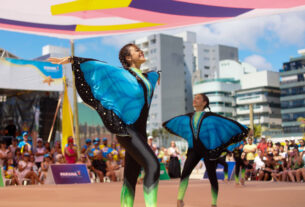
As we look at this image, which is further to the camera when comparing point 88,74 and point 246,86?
point 246,86

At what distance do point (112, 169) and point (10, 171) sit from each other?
3.30m

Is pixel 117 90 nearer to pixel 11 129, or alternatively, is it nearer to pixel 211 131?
pixel 211 131

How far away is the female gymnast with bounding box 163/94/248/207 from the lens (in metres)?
5.84

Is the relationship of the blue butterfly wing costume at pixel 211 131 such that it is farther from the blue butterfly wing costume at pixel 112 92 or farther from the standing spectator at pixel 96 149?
the standing spectator at pixel 96 149

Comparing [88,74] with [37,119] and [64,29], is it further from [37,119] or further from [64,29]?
[37,119]

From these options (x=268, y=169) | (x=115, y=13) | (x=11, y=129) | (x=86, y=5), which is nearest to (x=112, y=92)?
(x=86, y=5)

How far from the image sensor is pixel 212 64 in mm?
123250

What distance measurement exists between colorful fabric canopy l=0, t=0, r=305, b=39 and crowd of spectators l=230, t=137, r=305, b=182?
15.6 feet

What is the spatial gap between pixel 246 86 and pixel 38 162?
302ft

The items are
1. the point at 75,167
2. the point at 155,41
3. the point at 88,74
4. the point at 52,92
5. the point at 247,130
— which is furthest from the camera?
the point at 155,41

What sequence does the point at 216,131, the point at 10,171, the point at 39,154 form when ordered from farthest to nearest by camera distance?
the point at 39,154 → the point at 10,171 → the point at 216,131

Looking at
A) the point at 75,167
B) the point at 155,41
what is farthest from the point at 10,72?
the point at 155,41

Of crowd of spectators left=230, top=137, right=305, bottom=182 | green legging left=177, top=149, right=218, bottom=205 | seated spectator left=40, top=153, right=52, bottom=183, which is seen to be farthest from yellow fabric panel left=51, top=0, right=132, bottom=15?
crowd of spectators left=230, top=137, right=305, bottom=182

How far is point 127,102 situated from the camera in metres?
3.90
